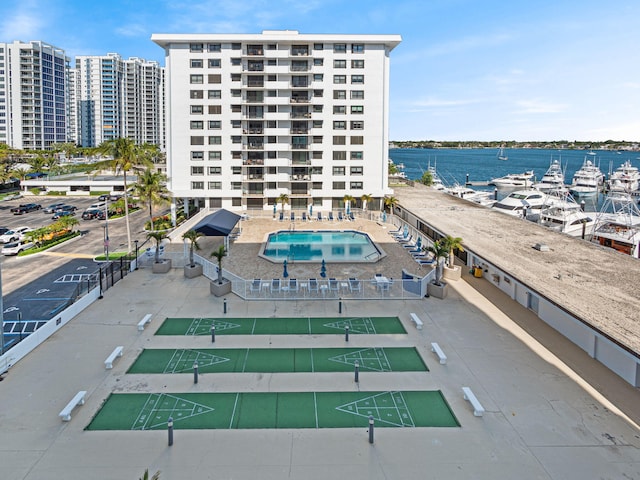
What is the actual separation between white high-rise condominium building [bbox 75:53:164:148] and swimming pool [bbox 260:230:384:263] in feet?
459

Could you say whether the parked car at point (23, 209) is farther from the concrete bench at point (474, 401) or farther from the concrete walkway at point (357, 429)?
the concrete bench at point (474, 401)

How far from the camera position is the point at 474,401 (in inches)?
561

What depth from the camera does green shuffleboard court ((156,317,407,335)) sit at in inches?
→ 812

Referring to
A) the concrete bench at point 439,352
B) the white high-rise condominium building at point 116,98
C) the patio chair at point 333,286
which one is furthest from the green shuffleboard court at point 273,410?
the white high-rise condominium building at point 116,98

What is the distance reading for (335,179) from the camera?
54.1 meters

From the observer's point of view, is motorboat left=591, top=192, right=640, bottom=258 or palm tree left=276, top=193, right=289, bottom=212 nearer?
motorboat left=591, top=192, right=640, bottom=258

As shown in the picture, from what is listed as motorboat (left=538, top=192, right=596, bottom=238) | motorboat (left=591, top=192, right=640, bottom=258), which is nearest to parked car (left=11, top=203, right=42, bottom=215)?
motorboat (left=538, top=192, right=596, bottom=238)

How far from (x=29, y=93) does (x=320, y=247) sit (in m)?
138

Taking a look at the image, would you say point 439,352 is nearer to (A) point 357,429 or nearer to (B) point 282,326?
(A) point 357,429

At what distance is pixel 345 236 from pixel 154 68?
156097 millimetres

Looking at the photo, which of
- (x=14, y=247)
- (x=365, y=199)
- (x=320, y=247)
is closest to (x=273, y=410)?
(x=320, y=247)

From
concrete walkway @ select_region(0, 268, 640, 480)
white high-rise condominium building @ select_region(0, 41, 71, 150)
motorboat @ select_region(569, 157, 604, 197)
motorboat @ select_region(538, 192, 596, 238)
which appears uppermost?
white high-rise condominium building @ select_region(0, 41, 71, 150)

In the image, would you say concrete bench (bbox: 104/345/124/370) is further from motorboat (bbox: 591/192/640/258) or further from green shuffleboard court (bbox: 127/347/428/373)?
motorboat (bbox: 591/192/640/258)

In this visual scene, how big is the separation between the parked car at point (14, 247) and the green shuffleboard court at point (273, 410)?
28.8m
